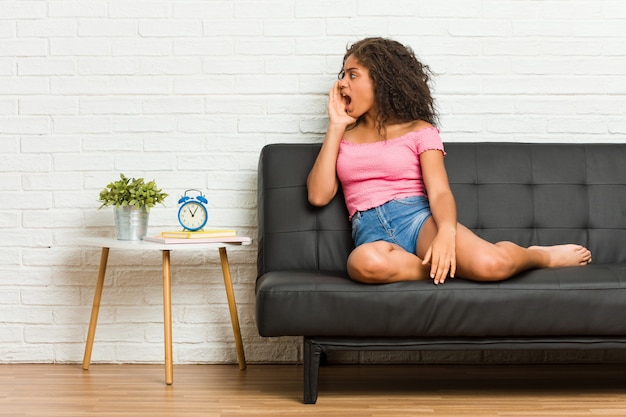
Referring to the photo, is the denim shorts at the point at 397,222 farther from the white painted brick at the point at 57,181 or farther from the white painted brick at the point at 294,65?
the white painted brick at the point at 57,181

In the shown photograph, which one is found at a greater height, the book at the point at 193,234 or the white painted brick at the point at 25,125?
the white painted brick at the point at 25,125

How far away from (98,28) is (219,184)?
2.53ft

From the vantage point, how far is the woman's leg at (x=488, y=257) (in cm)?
256

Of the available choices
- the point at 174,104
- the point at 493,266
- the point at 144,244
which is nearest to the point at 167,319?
the point at 144,244

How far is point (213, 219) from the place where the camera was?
Answer: 11.1 feet

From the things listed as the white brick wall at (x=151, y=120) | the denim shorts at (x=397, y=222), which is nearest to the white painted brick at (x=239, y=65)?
the white brick wall at (x=151, y=120)

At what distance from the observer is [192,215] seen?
3.08m

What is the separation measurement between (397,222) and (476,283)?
1.38 feet

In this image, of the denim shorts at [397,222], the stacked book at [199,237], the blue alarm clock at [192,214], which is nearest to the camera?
the denim shorts at [397,222]

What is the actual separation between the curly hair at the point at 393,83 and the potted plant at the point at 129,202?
Answer: 85 cm

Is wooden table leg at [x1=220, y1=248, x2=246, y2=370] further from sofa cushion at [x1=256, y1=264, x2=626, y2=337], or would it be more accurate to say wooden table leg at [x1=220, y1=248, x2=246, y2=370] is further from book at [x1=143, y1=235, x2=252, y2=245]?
sofa cushion at [x1=256, y1=264, x2=626, y2=337]

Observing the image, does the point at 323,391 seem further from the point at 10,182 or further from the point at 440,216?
the point at 10,182

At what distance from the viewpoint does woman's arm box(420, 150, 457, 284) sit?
259 cm

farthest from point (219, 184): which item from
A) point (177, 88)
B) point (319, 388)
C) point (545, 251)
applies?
point (545, 251)
